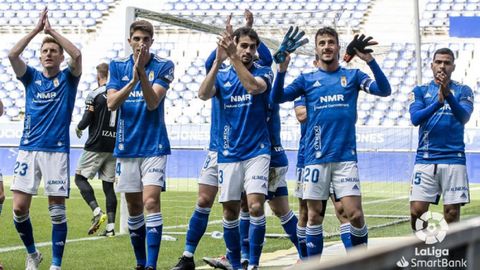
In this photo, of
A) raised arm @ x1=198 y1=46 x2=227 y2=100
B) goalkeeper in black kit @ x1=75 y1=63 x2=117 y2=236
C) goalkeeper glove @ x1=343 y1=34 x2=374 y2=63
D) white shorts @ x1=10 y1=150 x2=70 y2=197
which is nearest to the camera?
goalkeeper glove @ x1=343 y1=34 x2=374 y2=63

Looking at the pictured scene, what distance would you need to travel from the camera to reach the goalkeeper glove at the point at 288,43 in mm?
7855

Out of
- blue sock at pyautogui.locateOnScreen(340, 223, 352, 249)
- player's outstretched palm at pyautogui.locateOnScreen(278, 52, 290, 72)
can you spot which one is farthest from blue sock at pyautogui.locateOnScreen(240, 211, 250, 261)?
player's outstretched palm at pyautogui.locateOnScreen(278, 52, 290, 72)

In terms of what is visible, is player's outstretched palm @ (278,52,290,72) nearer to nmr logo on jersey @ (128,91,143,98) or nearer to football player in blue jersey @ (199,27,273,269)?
football player in blue jersey @ (199,27,273,269)

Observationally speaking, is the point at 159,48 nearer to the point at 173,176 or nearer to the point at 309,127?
the point at 173,176

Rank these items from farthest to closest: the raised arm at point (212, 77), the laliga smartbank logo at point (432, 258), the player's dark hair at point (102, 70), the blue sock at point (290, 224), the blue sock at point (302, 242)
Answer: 1. the player's dark hair at point (102, 70)
2. the blue sock at point (290, 224)
3. the blue sock at point (302, 242)
4. the raised arm at point (212, 77)
5. the laliga smartbank logo at point (432, 258)

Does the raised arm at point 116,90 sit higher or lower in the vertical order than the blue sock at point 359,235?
higher

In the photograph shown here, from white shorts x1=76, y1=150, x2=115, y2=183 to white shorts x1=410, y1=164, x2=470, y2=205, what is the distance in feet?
16.6

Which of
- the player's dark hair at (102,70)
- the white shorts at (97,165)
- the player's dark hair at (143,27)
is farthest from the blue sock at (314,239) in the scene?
the white shorts at (97,165)

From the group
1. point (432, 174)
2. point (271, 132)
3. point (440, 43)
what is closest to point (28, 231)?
point (271, 132)

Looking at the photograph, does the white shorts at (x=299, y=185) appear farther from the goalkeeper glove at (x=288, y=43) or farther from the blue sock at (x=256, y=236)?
the goalkeeper glove at (x=288, y=43)

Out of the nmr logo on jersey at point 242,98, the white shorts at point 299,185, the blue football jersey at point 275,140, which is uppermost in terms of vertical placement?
the nmr logo on jersey at point 242,98

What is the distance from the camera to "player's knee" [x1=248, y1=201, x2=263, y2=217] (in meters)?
8.12

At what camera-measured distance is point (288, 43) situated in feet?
26.0

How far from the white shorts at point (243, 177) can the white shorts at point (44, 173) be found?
1.29m
